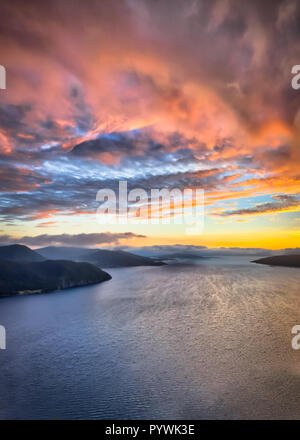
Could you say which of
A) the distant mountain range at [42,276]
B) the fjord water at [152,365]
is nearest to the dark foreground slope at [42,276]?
the distant mountain range at [42,276]

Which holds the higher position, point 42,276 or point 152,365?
point 152,365

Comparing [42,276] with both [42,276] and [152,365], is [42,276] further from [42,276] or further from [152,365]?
[152,365]

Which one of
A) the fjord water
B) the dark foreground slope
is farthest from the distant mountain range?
the fjord water

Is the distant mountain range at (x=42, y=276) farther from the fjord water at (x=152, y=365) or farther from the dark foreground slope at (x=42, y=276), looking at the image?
the fjord water at (x=152, y=365)

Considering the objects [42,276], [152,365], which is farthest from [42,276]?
[152,365]

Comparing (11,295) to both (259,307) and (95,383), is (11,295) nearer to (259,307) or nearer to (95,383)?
(95,383)
